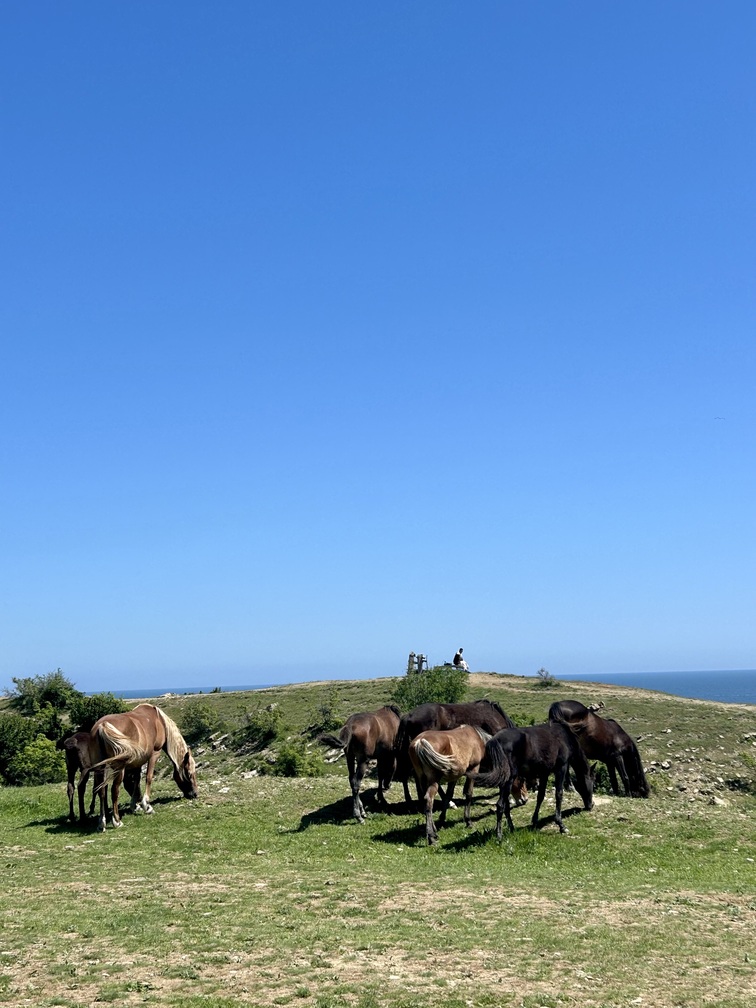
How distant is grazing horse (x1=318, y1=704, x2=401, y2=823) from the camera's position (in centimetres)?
1870

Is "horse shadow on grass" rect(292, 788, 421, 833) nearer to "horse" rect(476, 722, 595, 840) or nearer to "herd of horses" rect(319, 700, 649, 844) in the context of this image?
"herd of horses" rect(319, 700, 649, 844)

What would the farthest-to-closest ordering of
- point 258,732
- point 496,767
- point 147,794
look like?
point 258,732 < point 147,794 < point 496,767

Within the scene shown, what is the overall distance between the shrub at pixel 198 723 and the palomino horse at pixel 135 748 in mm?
25117

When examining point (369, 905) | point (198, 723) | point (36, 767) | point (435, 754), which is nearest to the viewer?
point (369, 905)

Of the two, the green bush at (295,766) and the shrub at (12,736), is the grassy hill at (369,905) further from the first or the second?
the shrub at (12,736)

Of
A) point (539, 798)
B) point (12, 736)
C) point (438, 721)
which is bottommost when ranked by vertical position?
point (12, 736)

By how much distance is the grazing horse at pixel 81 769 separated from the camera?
18906 millimetres

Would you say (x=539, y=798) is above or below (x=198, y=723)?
above

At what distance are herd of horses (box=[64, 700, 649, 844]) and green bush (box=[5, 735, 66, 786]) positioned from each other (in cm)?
1531

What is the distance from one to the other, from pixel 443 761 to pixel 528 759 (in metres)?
1.80

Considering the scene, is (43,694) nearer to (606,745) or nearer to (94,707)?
(94,707)

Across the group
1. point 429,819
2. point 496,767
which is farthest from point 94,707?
point 496,767

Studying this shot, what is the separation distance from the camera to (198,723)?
154 feet

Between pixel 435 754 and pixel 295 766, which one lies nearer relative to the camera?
pixel 435 754
